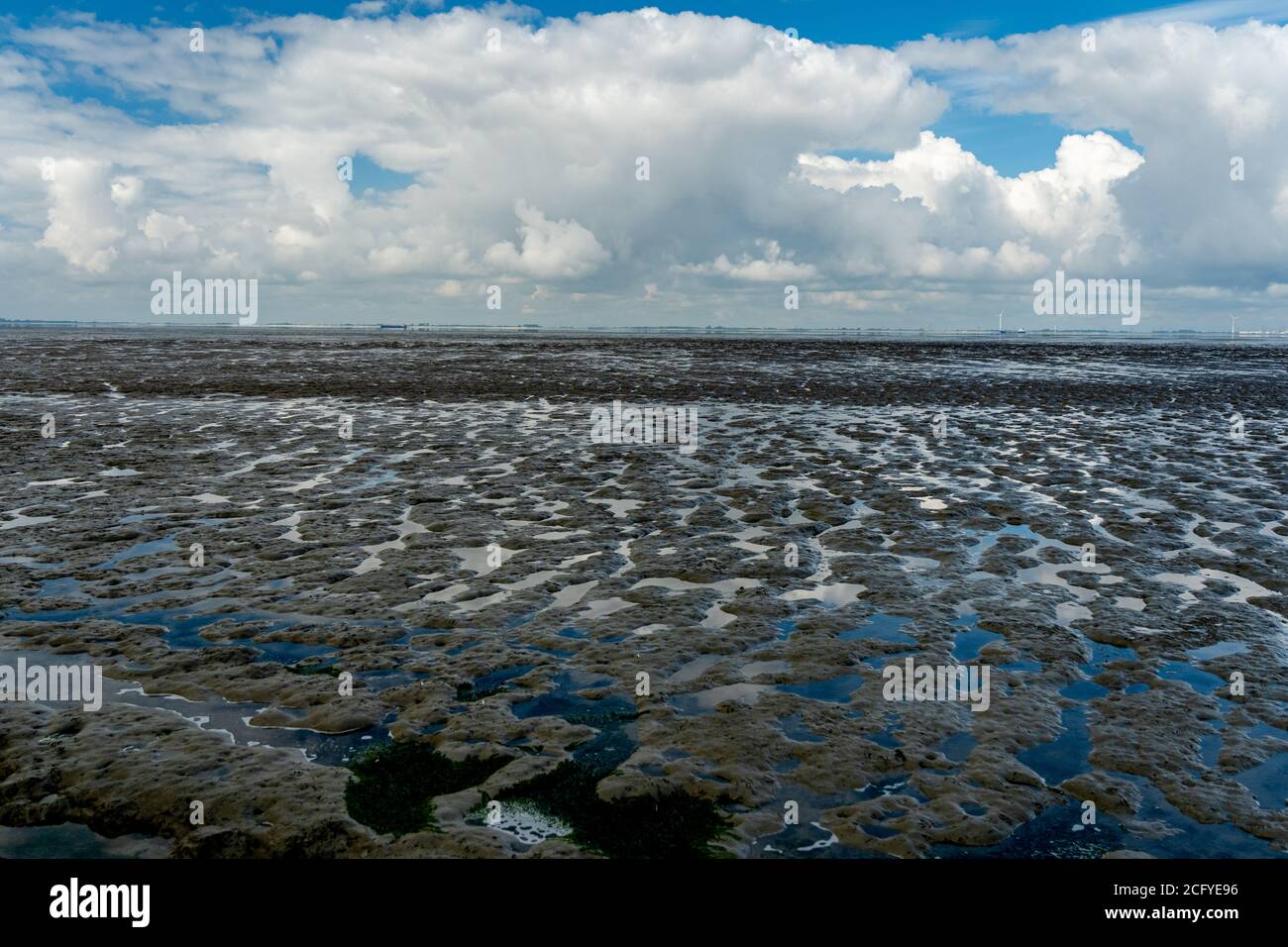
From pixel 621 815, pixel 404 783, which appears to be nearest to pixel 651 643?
pixel 621 815

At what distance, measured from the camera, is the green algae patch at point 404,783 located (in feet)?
20.5

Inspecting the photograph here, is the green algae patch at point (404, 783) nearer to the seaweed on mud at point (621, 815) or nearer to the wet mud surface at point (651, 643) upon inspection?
the wet mud surface at point (651, 643)

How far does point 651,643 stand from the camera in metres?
9.95

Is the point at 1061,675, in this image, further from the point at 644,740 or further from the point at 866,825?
the point at 644,740

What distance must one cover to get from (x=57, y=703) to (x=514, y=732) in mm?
4550

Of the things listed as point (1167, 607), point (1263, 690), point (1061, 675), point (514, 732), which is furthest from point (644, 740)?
point (1167, 607)

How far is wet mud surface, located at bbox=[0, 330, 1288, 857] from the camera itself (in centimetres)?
636

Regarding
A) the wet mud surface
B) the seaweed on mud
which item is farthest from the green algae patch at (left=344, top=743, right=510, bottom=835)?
the seaweed on mud

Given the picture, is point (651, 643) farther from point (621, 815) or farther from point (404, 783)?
point (404, 783)

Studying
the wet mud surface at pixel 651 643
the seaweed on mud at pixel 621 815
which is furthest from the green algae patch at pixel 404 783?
the seaweed on mud at pixel 621 815

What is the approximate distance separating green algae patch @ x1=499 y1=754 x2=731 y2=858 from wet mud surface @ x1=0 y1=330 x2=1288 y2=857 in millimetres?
36

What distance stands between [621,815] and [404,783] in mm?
1847

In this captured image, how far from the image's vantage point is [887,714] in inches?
320

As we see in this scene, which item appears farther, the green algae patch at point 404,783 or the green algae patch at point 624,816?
the green algae patch at point 404,783
